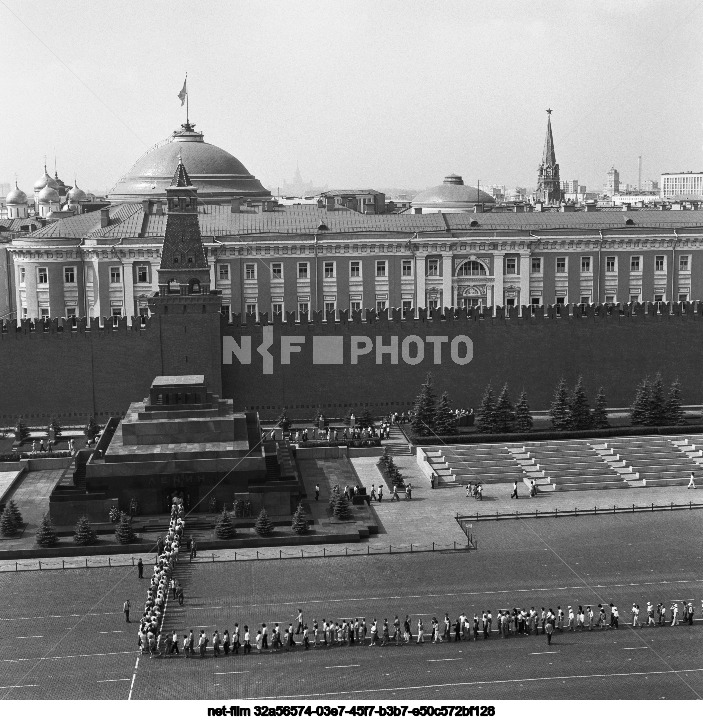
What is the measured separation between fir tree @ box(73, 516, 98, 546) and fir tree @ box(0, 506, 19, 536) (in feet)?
5.61

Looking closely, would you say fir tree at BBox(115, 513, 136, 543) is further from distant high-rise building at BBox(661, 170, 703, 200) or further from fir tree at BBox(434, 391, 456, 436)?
distant high-rise building at BBox(661, 170, 703, 200)

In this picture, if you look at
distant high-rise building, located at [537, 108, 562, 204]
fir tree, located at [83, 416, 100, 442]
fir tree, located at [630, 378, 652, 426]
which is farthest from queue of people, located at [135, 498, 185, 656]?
distant high-rise building, located at [537, 108, 562, 204]

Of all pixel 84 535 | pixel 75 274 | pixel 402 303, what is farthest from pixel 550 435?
pixel 75 274

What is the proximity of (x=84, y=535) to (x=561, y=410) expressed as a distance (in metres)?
16.6

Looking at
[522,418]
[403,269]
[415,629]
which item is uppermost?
[403,269]

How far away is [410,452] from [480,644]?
51.3 feet

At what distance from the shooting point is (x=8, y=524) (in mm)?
32594

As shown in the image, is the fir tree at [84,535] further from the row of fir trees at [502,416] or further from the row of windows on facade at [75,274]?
the row of windows on facade at [75,274]

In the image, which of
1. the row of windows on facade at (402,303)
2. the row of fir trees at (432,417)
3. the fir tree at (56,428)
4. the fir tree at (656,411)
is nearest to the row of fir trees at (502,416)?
the row of fir trees at (432,417)

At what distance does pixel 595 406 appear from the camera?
140 ft

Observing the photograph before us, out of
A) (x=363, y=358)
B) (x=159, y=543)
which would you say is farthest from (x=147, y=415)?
(x=363, y=358)

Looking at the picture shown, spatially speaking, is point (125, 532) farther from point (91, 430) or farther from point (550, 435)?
point (550, 435)

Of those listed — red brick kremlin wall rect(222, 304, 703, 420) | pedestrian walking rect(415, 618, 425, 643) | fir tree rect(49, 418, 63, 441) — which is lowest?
pedestrian walking rect(415, 618, 425, 643)

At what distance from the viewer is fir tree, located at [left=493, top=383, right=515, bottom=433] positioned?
42.1 metres
